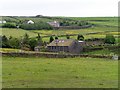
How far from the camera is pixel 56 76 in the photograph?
94.9 feet

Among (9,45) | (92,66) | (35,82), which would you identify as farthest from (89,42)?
(35,82)

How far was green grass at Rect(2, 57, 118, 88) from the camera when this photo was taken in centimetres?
2539

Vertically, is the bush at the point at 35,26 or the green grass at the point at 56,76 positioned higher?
the green grass at the point at 56,76

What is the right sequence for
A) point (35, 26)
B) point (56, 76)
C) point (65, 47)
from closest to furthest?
point (56, 76)
point (65, 47)
point (35, 26)

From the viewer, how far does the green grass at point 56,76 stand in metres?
25.4

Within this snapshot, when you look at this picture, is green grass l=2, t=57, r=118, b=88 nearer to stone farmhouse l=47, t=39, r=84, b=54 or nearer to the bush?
stone farmhouse l=47, t=39, r=84, b=54

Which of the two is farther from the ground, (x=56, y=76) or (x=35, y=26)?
(x=56, y=76)


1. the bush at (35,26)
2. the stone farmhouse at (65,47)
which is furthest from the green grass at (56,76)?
the bush at (35,26)

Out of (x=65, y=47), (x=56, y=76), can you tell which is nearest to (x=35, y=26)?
(x=65, y=47)

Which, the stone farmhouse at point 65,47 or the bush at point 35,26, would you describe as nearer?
the stone farmhouse at point 65,47

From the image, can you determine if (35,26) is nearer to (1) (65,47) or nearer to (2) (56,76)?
(1) (65,47)

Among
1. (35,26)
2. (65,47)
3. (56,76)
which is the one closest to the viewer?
(56,76)

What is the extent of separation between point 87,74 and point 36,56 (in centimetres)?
1421

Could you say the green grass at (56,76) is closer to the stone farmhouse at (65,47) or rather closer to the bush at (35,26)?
the stone farmhouse at (65,47)
